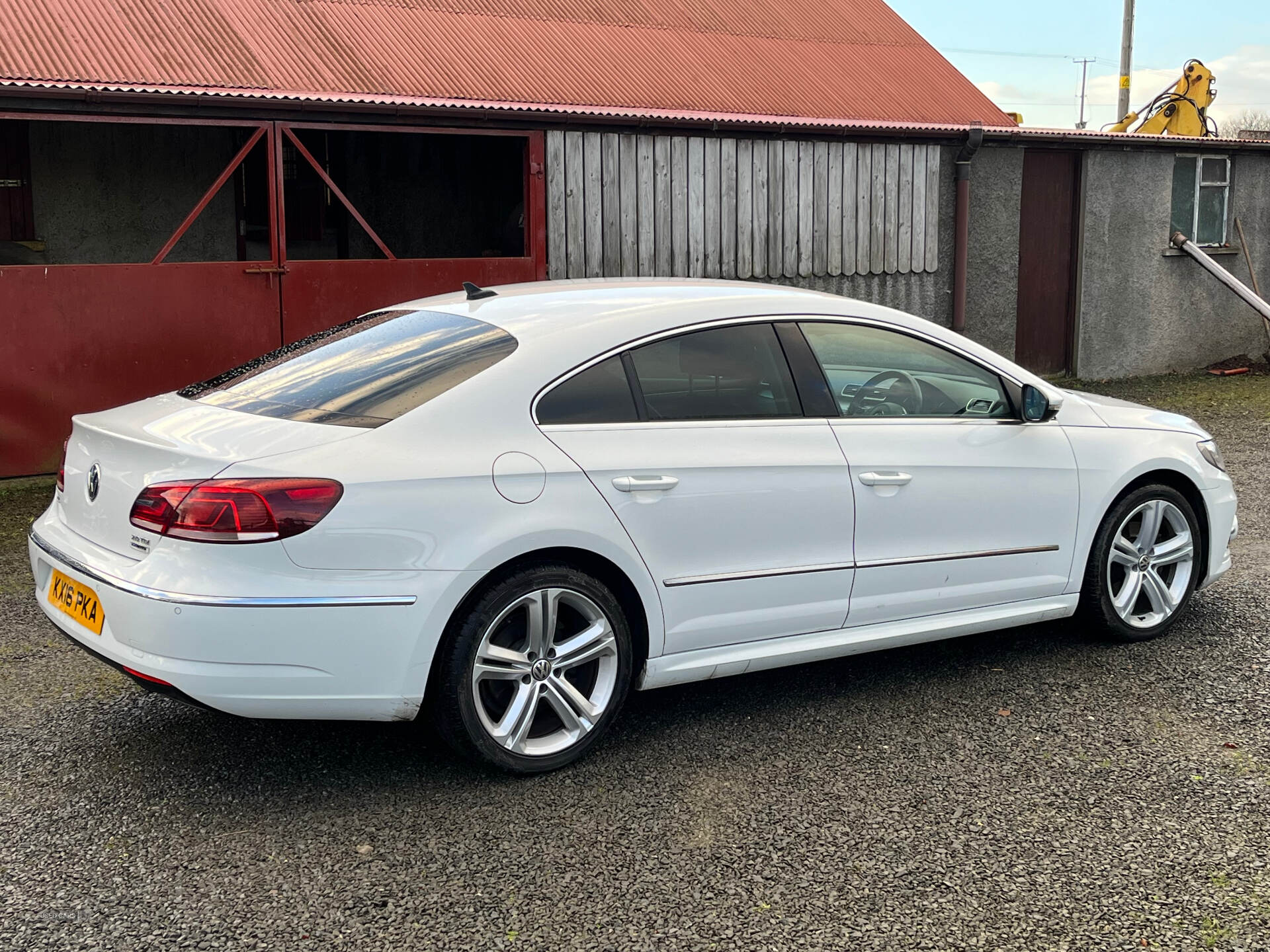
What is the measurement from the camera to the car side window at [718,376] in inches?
162

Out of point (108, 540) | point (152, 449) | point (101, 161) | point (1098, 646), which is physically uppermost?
point (101, 161)

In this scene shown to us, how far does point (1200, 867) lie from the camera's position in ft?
10.9

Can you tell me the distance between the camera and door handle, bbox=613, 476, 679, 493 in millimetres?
3879

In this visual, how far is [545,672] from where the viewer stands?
3848mm

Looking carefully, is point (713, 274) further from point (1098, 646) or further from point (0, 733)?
point (0, 733)

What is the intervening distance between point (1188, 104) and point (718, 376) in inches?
662

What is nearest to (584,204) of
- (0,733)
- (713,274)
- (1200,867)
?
(713,274)

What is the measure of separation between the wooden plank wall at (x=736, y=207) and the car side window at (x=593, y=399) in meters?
7.23

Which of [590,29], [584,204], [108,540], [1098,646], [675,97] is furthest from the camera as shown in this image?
[590,29]

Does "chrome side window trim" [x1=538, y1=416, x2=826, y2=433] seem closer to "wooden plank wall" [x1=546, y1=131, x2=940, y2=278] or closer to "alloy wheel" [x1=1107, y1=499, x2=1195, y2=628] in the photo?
"alloy wheel" [x1=1107, y1=499, x2=1195, y2=628]

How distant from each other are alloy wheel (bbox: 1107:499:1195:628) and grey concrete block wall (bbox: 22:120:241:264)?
31.7ft

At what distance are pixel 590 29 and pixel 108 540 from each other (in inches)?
469

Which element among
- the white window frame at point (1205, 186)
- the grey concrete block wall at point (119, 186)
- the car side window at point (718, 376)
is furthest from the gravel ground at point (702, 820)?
the white window frame at point (1205, 186)

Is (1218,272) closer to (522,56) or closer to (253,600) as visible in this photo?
(522,56)
